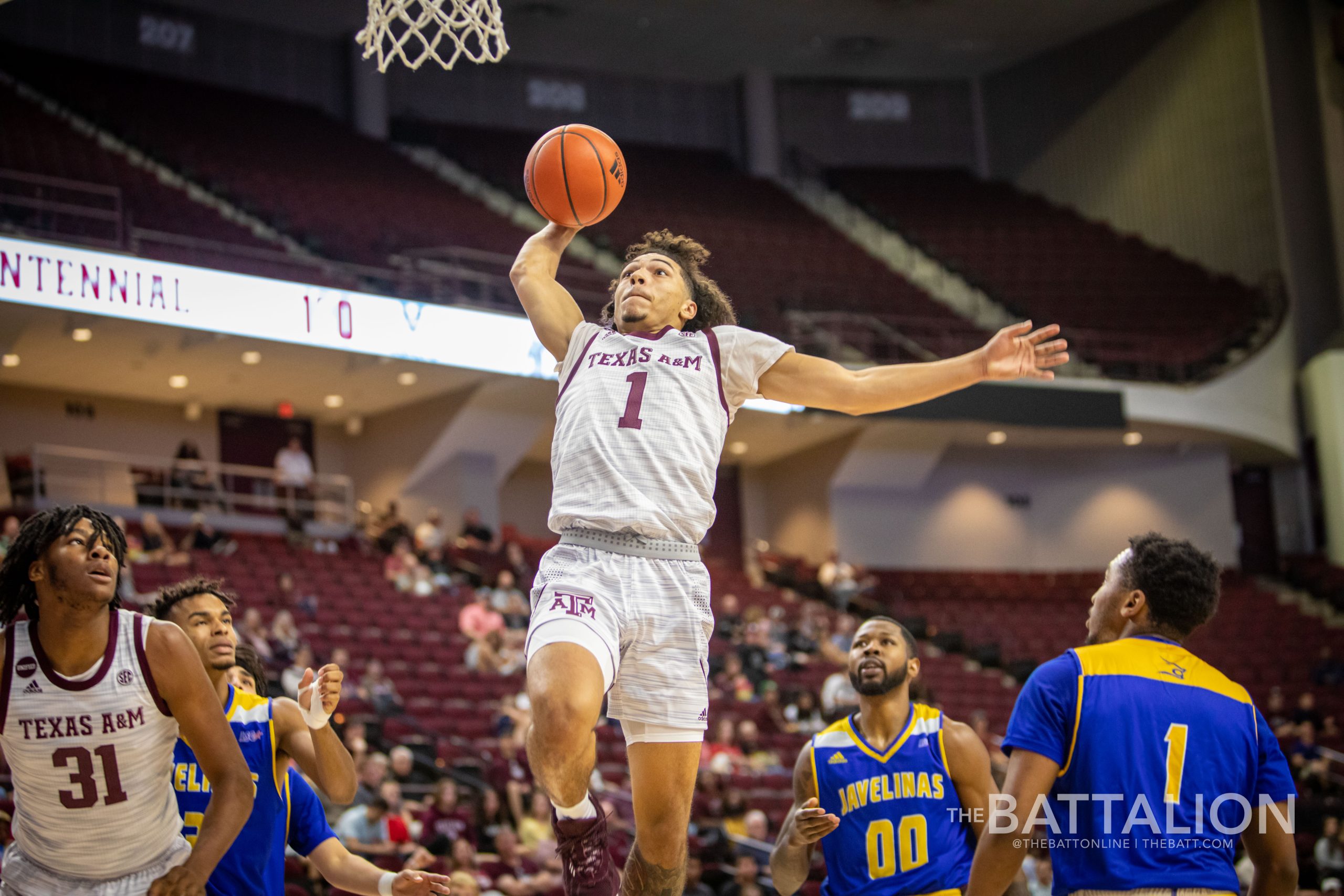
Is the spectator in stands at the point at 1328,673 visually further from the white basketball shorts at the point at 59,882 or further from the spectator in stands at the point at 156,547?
the white basketball shorts at the point at 59,882

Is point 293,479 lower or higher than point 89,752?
higher

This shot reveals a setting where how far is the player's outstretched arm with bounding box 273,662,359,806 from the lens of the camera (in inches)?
163

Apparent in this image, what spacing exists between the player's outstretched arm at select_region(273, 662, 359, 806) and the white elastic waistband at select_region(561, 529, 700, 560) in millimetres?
779

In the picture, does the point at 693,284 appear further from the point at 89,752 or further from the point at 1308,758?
the point at 1308,758

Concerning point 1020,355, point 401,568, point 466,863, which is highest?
point 401,568

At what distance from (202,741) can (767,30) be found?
76.0ft

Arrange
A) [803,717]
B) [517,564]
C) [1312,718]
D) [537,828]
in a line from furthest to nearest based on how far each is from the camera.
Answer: [517,564], [1312,718], [803,717], [537,828]

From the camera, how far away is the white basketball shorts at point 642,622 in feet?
12.7

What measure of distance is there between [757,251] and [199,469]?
30.4 ft

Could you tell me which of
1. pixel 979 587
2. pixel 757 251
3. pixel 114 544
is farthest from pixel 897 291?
pixel 114 544

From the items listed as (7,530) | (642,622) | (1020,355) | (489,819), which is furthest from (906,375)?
(7,530)

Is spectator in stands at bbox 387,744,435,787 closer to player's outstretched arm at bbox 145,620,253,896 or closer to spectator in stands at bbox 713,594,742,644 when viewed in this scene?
spectator in stands at bbox 713,594,742,644

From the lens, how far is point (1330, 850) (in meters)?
11.6

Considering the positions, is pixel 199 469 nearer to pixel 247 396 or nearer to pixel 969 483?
pixel 247 396
